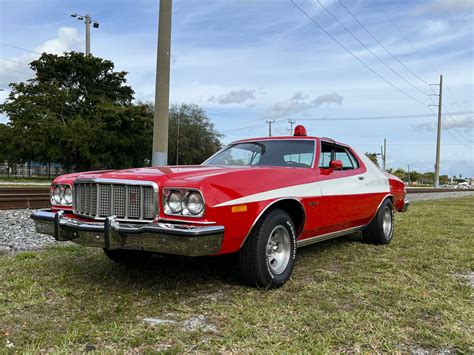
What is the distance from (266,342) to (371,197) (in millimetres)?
3750

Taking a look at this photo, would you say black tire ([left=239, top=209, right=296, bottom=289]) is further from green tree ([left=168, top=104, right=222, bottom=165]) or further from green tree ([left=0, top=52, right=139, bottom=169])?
green tree ([left=168, top=104, right=222, bottom=165])

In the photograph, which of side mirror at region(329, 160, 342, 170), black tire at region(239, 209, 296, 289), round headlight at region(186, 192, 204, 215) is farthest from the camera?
side mirror at region(329, 160, 342, 170)

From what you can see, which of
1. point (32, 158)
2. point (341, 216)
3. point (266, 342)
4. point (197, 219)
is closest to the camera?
point (266, 342)

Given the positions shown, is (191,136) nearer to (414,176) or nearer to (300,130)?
(300,130)

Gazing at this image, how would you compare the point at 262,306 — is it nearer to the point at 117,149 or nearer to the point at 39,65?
the point at 117,149

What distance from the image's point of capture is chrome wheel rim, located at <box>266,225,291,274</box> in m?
4.20

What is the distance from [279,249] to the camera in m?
4.31

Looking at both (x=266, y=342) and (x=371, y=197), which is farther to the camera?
(x=371, y=197)

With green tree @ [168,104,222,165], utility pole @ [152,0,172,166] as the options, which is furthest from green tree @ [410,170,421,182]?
utility pole @ [152,0,172,166]

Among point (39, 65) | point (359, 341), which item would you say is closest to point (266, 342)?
point (359, 341)

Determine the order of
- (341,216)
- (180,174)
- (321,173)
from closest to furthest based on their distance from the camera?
→ (180,174) → (321,173) → (341,216)

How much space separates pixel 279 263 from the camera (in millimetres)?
4277

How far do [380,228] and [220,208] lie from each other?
3.70 metres

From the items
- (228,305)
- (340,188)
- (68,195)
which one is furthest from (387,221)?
(68,195)
